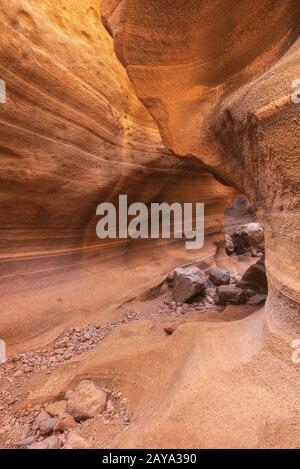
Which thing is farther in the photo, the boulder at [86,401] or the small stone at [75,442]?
the boulder at [86,401]

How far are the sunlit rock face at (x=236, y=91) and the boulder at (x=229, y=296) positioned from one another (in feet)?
4.26

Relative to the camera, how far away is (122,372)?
169cm

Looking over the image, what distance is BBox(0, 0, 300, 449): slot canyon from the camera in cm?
123

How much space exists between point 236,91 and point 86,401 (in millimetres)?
2260

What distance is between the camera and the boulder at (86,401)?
141 cm

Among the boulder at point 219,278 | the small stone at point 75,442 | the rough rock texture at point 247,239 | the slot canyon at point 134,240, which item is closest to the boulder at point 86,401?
the slot canyon at point 134,240

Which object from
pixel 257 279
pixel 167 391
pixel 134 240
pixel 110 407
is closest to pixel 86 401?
pixel 110 407

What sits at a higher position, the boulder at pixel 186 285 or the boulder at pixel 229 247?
the boulder at pixel 229 247

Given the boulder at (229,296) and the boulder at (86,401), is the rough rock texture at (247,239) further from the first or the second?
the boulder at (86,401)

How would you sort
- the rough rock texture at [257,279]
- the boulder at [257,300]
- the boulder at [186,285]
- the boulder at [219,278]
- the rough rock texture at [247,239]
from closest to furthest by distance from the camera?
the boulder at [257,300]
the rough rock texture at [257,279]
the boulder at [186,285]
the boulder at [219,278]
the rough rock texture at [247,239]

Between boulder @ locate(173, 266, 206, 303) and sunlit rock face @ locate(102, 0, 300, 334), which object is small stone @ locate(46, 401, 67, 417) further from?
boulder @ locate(173, 266, 206, 303)

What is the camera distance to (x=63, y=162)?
2812mm

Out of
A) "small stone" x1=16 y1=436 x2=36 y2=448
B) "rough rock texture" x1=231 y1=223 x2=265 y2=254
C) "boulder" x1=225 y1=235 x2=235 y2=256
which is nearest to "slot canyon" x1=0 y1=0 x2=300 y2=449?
"small stone" x1=16 y1=436 x2=36 y2=448
